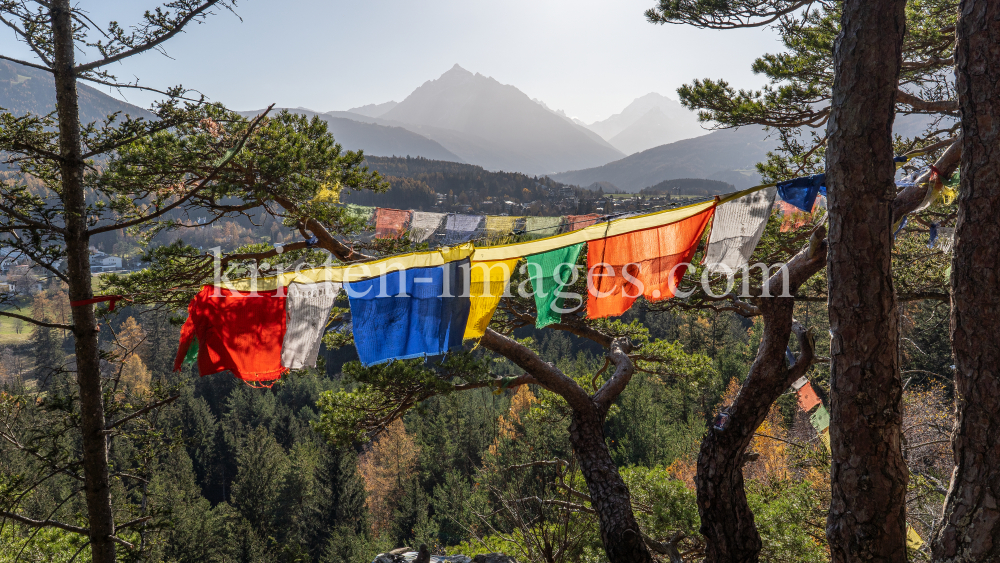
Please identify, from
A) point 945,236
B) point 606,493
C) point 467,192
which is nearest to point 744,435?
point 606,493

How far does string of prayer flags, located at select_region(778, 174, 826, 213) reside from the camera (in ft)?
14.2

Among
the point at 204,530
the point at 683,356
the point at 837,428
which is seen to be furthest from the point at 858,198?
the point at 204,530

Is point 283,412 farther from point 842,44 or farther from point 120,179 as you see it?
point 842,44

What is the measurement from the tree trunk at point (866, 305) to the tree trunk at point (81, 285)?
5.59 metres

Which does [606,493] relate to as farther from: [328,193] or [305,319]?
[328,193]

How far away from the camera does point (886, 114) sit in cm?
319

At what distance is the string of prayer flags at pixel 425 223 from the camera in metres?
13.3

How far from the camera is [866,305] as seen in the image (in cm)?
320

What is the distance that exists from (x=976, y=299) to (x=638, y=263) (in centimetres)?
253

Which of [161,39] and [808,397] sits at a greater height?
[161,39]

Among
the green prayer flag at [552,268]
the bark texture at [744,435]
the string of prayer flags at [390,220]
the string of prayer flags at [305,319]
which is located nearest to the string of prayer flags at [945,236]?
the bark texture at [744,435]

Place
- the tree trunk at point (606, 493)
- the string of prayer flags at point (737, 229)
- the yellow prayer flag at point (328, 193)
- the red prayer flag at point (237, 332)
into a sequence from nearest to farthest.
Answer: the red prayer flag at point (237, 332) < the string of prayer flags at point (737, 229) < the tree trunk at point (606, 493) < the yellow prayer flag at point (328, 193)

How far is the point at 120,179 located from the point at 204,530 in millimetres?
21545

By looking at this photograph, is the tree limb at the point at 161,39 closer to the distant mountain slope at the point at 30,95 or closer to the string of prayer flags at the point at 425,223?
the string of prayer flags at the point at 425,223
